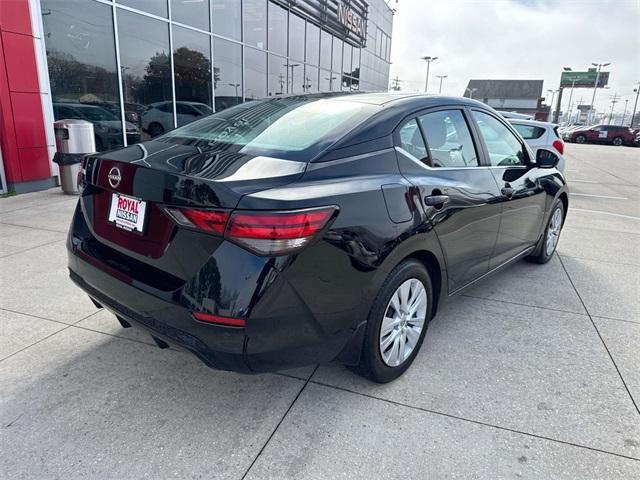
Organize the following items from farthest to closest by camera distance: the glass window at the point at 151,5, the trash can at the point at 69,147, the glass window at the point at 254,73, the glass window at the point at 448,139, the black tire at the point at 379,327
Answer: the glass window at the point at 254,73 → the glass window at the point at 151,5 → the trash can at the point at 69,147 → the glass window at the point at 448,139 → the black tire at the point at 379,327

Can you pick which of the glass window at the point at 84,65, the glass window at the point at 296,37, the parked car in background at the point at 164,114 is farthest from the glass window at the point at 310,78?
the glass window at the point at 84,65

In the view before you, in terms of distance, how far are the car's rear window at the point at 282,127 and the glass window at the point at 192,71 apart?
26.4 feet

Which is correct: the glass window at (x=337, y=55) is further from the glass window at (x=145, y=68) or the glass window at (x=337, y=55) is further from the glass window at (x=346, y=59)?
the glass window at (x=145, y=68)

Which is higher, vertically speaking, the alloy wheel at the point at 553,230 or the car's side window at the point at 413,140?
the car's side window at the point at 413,140

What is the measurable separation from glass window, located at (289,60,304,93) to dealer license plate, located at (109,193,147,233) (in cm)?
1440

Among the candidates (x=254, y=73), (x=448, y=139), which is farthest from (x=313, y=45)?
(x=448, y=139)

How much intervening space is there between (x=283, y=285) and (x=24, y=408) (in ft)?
5.03

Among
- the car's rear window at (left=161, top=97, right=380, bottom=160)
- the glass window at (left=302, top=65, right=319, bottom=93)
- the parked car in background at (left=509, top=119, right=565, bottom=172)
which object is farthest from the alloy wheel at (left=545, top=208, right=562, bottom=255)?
the glass window at (left=302, top=65, right=319, bottom=93)

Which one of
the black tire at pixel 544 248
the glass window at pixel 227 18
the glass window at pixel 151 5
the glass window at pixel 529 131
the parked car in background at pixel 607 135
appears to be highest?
the glass window at pixel 227 18

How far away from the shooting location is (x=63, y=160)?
723cm

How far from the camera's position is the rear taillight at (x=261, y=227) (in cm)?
186

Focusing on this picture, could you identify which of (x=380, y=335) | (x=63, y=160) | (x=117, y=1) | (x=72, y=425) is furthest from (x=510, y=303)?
(x=117, y=1)

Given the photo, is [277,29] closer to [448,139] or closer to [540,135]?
[540,135]

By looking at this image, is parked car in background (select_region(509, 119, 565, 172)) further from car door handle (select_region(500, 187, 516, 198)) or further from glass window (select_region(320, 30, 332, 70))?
glass window (select_region(320, 30, 332, 70))
